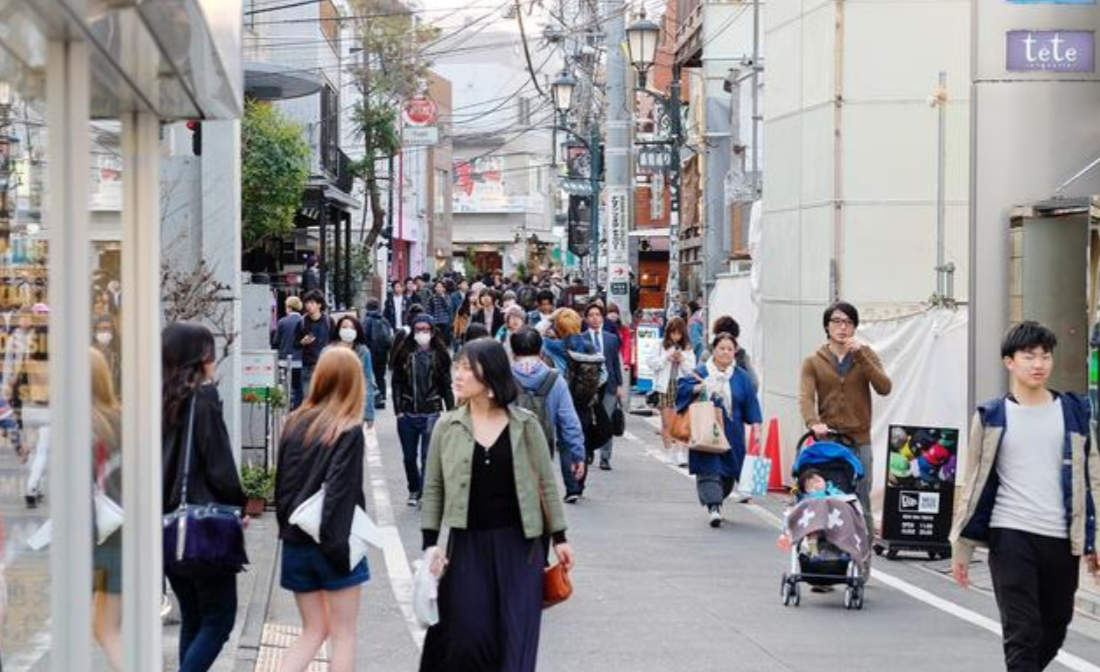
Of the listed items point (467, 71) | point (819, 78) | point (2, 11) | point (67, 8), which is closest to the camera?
point (2, 11)

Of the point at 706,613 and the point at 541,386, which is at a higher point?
the point at 541,386

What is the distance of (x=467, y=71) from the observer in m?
97.6

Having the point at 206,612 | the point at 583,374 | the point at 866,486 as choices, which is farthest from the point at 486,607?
the point at 583,374

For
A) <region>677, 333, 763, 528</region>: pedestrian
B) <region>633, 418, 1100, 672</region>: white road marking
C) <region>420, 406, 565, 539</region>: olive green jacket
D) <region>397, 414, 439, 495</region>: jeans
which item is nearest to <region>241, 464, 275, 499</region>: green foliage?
<region>397, 414, 439, 495</region>: jeans

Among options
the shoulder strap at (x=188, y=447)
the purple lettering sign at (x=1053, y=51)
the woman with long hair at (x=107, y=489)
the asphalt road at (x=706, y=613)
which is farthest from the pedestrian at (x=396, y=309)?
the woman with long hair at (x=107, y=489)

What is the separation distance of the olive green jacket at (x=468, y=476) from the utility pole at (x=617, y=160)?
21667 mm

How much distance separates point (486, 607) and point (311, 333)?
1594 centimetres

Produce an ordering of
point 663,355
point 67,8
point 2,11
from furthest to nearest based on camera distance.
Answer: point 663,355
point 67,8
point 2,11

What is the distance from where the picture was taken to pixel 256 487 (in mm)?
14633

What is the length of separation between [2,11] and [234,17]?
5.01 ft

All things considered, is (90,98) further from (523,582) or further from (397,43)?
(397,43)

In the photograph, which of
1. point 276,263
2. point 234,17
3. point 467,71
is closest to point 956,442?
point 234,17

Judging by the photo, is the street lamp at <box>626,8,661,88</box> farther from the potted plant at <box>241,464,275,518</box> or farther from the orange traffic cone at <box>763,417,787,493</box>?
the potted plant at <box>241,464,275,518</box>

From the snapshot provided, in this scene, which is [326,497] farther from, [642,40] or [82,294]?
[642,40]
